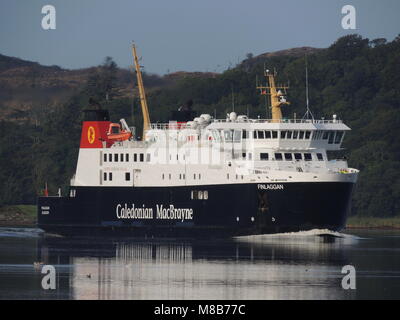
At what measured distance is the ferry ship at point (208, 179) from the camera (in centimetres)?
6806

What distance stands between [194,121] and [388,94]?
2009 inches

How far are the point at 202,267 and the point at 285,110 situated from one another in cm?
5698

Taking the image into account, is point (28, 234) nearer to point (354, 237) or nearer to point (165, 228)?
point (165, 228)

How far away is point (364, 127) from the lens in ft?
360

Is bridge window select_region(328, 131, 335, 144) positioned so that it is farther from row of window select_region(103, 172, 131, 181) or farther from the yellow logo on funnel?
the yellow logo on funnel

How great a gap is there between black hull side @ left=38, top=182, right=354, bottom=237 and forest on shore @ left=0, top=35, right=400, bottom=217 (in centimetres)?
2375

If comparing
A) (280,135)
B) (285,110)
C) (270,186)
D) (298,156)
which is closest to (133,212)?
(270,186)

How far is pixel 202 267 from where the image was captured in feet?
186

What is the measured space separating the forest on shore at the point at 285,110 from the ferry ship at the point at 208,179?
23485 millimetres

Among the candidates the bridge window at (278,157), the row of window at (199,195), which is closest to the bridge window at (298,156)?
the bridge window at (278,157)

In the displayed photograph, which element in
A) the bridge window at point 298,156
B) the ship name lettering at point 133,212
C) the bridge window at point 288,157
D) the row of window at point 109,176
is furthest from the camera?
the row of window at point 109,176

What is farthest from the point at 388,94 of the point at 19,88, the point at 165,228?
the point at 165,228

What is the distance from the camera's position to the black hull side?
222ft

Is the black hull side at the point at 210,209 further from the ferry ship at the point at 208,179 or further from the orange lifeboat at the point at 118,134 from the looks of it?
the orange lifeboat at the point at 118,134
